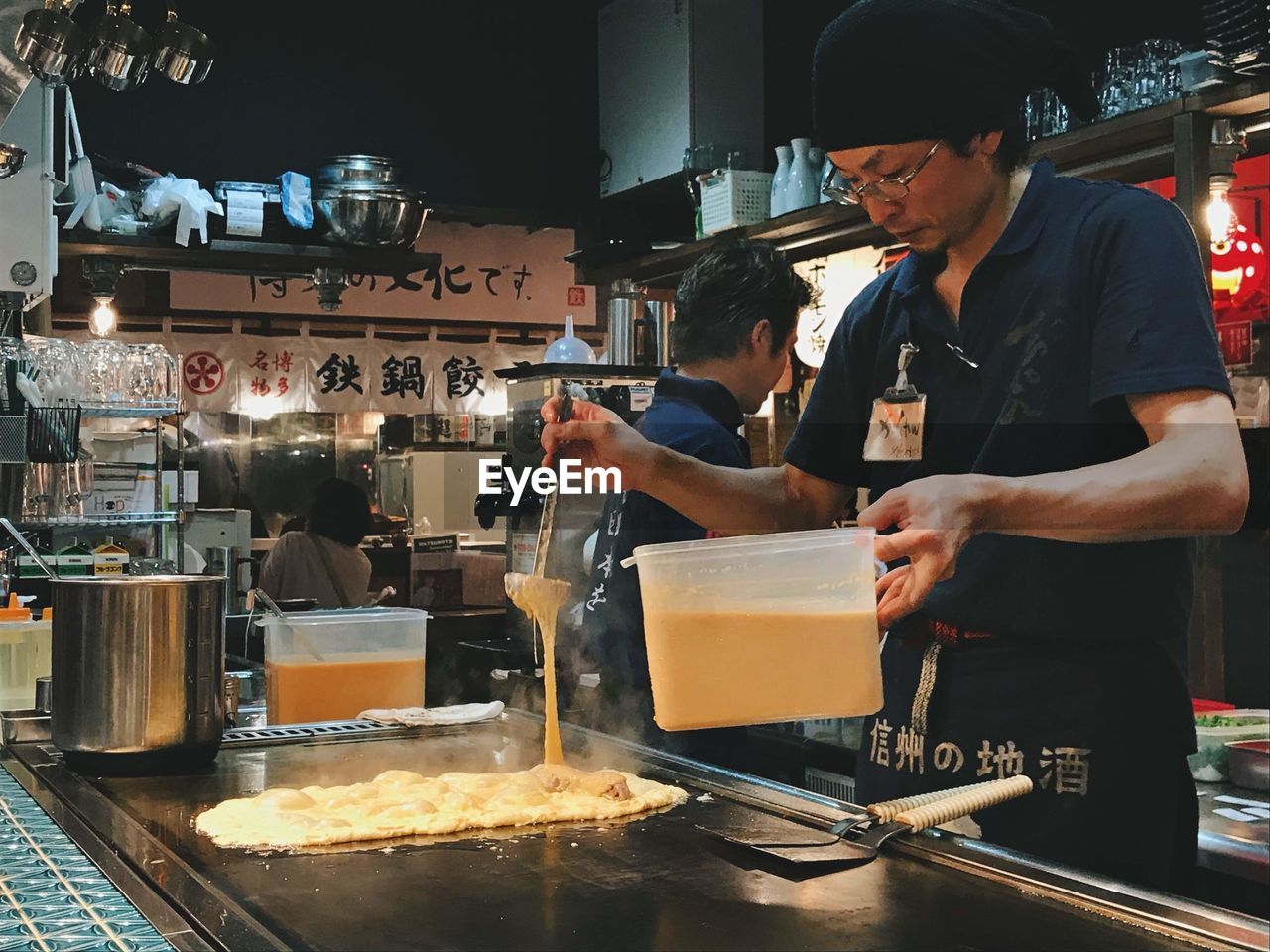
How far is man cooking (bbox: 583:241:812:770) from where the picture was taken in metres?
2.88

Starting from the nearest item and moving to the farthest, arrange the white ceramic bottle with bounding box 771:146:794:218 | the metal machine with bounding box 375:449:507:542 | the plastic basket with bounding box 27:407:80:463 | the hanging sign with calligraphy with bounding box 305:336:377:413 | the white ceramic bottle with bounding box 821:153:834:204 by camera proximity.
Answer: the plastic basket with bounding box 27:407:80:463, the white ceramic bottle with bounding box 821:153:834:204, the white ceramic bottle with bounding box 771:146:794:218, the hanging sign with calligraphy with bounding box 305:336:377:413, the metal machine with bounding box 375:449:507:542

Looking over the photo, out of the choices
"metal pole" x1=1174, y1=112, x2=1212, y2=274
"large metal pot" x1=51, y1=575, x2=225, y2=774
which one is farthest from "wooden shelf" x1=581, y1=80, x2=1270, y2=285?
"large metal pot" x1=51, y1=575, x2=225, y2=774

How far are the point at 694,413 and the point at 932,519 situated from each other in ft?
5.14

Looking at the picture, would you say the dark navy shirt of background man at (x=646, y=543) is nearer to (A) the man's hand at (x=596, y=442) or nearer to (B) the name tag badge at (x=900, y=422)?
(A) the man's hand at (x=596, y=442)

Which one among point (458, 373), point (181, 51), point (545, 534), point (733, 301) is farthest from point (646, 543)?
point (458, 373)

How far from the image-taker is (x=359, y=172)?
5645 millimetres

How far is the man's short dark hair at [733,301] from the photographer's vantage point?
9.98 ft

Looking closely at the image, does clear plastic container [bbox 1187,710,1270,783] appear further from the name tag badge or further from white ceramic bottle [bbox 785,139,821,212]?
white ceramic bottle [bbox 785,139,821,212]

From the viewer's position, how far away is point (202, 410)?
30.0ft

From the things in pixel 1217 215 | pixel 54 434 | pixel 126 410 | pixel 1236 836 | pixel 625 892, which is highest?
pixel 1217 215

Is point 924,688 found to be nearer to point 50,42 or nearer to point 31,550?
point 31,550

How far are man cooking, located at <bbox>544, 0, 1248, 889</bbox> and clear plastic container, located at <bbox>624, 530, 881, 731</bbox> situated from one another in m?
0.09

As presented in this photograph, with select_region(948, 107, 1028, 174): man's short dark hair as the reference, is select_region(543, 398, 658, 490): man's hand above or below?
below

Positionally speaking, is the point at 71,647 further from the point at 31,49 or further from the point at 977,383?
the point at 31,49
